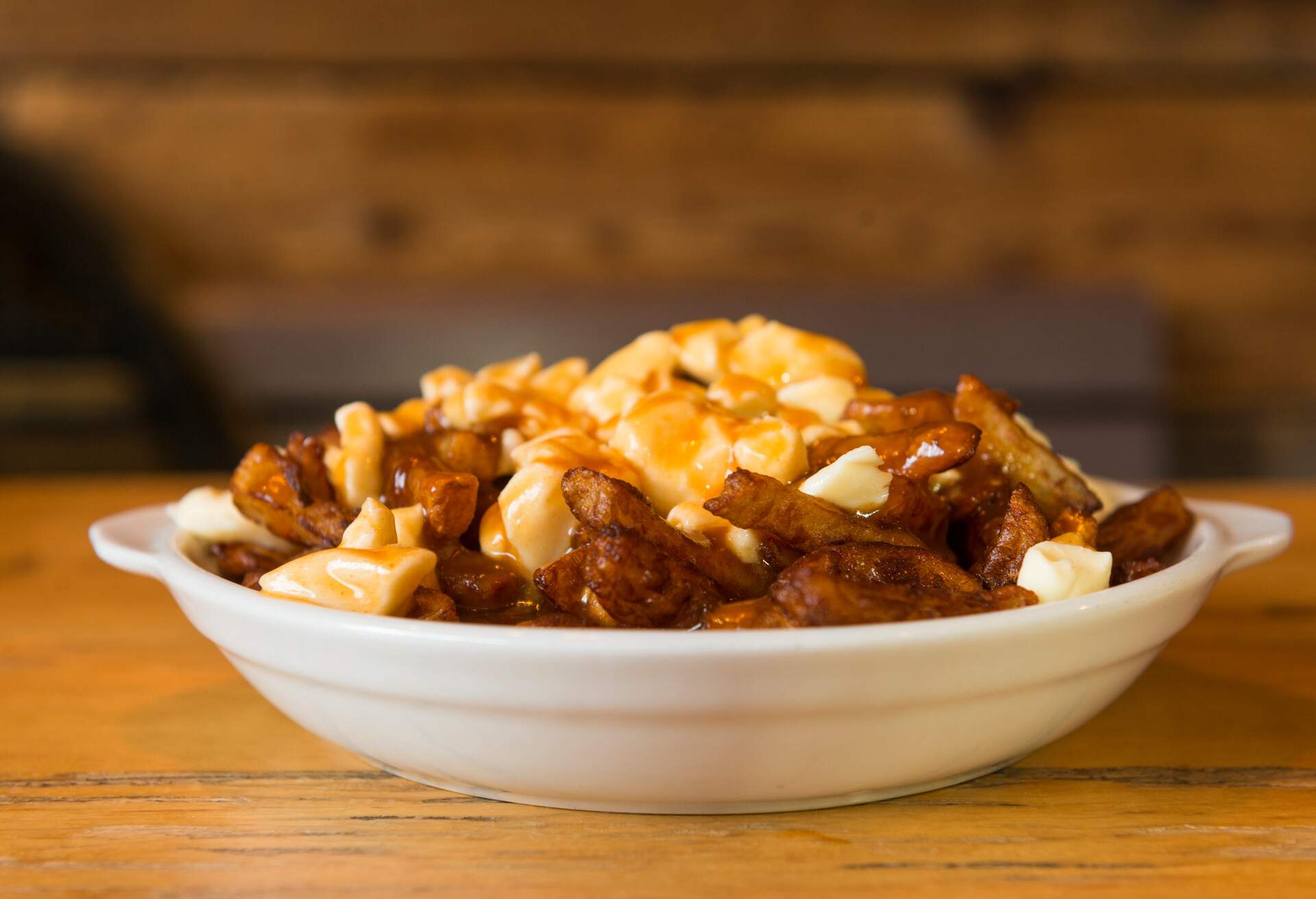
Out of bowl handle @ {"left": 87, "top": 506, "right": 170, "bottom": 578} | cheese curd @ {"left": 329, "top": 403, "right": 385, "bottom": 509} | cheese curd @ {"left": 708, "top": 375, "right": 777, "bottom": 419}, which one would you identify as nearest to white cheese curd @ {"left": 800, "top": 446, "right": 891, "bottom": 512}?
cheese curd @ {"left": 708, "top": 375, "right": 777, "bottom": 419}

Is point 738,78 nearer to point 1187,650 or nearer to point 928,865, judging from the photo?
point 1187,650

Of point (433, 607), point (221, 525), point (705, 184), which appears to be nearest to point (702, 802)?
point (433, 607)

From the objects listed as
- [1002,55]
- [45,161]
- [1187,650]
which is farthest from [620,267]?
[1187,650]

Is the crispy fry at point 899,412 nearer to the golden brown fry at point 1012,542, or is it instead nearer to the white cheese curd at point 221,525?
the golden brown fry at point 1012,542

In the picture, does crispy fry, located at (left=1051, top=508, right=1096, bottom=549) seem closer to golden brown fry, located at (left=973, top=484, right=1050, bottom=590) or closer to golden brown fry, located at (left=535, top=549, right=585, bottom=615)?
golden brown fry, located at (left=973, top=484, right=1050, bottom=590)

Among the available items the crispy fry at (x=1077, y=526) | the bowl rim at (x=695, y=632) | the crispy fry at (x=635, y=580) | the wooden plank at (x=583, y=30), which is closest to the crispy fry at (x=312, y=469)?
the bowl rim at (x=695, y=632)

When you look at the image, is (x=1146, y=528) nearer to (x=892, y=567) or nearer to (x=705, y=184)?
(x=892, y=567)
